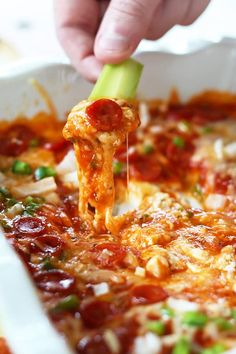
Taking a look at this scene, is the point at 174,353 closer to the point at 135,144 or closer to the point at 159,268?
the point at 159,268

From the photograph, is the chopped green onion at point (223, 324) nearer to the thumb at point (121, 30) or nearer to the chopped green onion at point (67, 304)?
the chopped green onion at point (67, 304)

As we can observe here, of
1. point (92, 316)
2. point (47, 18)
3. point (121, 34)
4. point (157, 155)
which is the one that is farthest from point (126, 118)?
point (47, 18)

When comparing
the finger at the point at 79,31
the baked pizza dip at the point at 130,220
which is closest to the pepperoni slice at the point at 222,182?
the baked pizza dip at the point at 130,220

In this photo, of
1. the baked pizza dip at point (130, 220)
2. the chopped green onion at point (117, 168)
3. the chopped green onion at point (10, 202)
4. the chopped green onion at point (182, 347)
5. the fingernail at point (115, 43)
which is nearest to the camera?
the chopped green onion at point (182, 347)

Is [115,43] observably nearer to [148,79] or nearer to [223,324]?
[148,79]

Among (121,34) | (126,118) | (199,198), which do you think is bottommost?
(199,198)
